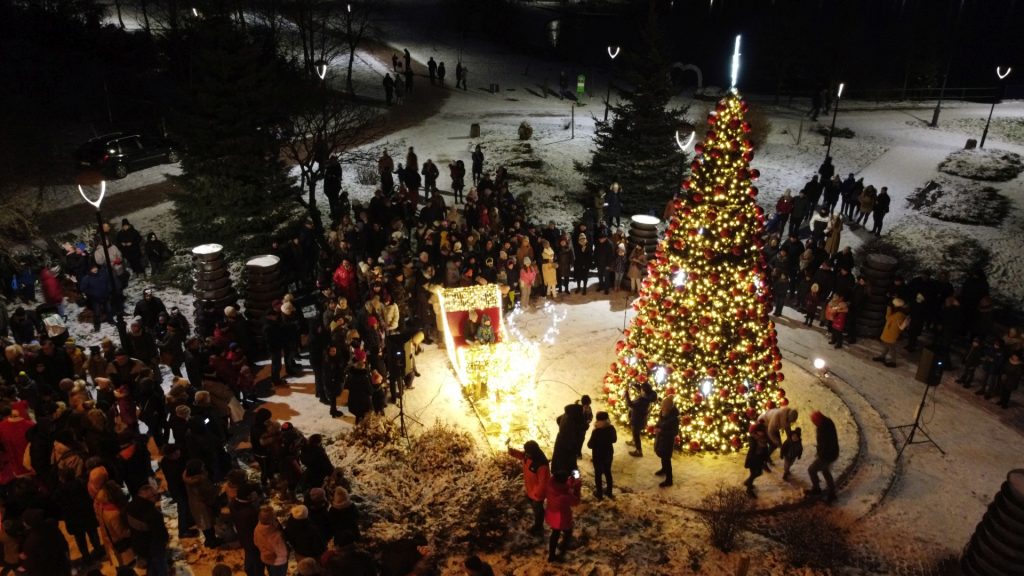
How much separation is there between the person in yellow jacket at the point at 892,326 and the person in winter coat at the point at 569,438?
27.6 ft

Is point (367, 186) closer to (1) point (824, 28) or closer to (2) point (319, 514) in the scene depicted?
(2) point (319, 514)

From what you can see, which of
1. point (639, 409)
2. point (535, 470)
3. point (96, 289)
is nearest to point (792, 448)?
point (639, 409)

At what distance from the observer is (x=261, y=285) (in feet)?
49.0

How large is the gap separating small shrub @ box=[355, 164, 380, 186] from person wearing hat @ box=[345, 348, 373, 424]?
1553 centimetres

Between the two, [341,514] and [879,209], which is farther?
[879,209]

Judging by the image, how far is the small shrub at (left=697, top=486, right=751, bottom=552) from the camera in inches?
367

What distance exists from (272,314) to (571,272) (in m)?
8.47

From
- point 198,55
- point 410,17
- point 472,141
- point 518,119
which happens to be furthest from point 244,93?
point 410,17

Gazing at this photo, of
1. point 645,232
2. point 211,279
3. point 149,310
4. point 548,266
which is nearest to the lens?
point 149,310

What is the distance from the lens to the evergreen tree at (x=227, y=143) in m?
16.1

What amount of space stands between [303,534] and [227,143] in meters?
11.4

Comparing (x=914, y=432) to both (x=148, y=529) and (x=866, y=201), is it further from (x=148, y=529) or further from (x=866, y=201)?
(x=866, y=201)

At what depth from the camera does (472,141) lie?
3136 cm

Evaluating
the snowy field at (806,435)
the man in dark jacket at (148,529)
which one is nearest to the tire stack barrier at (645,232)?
the snowy field at (806,435)
